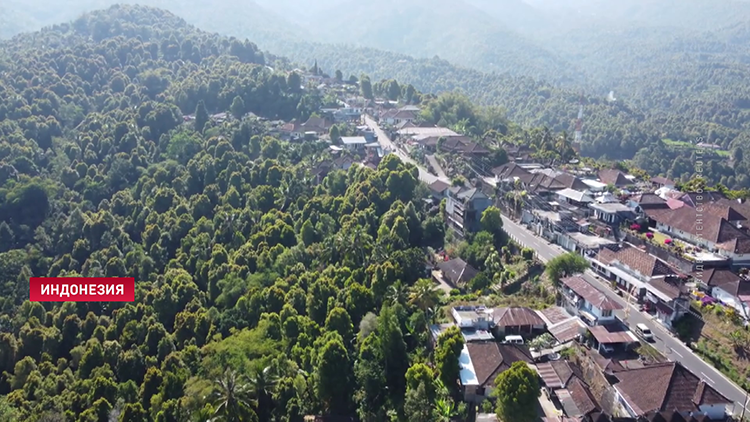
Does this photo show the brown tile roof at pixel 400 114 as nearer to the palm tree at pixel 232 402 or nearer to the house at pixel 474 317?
the house at pixel 474 317

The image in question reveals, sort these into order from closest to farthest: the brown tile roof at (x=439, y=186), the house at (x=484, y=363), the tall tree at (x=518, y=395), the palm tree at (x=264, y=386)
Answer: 1. the tall tree at (x=518, y=395)
2. the house at (x=484, y=363)
3. the palm tree at (x=264, y=386)
4. the brown tile roof at (x=439, y=186)

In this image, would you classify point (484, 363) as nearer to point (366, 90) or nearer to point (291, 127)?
point (291, 127)

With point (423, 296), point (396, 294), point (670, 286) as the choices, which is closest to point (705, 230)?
point (670, 286)

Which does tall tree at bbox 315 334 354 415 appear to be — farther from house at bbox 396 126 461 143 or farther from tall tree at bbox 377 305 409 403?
house at bbox 396 126 461 143

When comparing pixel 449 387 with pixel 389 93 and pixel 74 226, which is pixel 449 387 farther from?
pixel 389 93

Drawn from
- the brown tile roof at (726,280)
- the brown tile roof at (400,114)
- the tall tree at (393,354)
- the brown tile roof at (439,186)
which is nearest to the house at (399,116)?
the brown tile roof at (400,114)

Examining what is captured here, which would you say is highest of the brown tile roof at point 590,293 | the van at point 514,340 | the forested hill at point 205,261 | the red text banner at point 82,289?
the brown tile roof at point 590,293

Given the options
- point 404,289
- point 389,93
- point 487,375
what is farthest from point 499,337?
point 389,93
